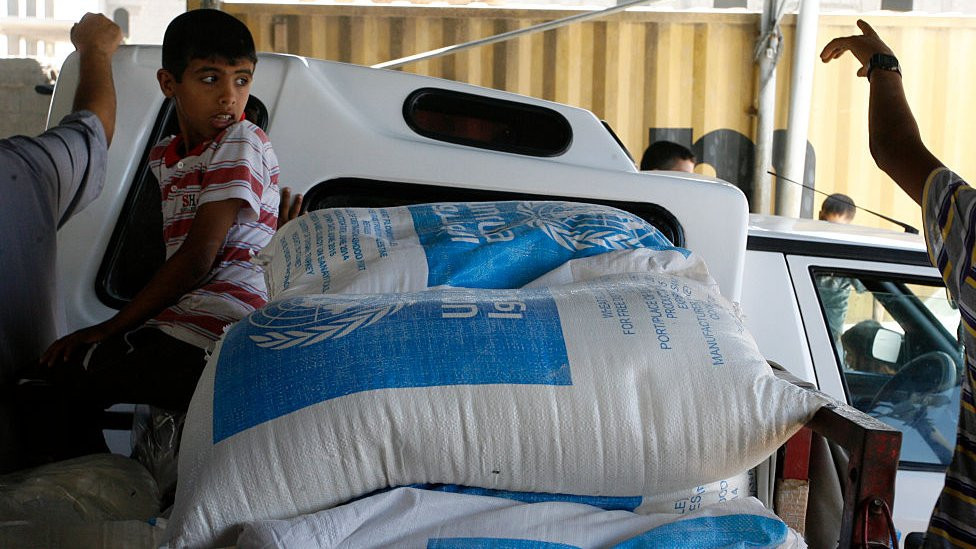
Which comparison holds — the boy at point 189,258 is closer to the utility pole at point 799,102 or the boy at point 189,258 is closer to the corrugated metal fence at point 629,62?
the corrugated metal fence at point 629,62

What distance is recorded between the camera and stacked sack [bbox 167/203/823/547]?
3.93ft

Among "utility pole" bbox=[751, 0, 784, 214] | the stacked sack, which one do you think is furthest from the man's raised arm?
"utility pole" bbox=[751, 0, 784, 214]

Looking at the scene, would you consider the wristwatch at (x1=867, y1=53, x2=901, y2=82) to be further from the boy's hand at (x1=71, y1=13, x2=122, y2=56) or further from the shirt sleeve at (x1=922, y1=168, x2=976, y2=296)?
the boy's hand at (x1=71, y1=13, x2=122, y2=56)

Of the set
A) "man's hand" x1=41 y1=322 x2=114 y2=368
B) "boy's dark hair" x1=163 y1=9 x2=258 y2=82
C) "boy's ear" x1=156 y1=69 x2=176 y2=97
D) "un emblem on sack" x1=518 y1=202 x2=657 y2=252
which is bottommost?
"man's hand" x1=41 y1=322 x2=114 y2=368

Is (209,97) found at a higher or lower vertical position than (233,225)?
higher

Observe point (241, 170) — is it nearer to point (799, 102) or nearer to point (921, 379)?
point (921, 379)

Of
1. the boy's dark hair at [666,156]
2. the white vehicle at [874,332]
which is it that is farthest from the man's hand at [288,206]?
the boy's dark hair at [666,156]

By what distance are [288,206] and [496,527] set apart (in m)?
1.28

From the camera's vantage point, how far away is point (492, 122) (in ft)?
8.63

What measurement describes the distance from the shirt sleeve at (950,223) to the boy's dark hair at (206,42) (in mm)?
1279

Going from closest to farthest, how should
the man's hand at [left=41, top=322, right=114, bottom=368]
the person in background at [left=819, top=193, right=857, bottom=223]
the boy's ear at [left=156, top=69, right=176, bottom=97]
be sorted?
the man's hand at [left=41, top=322, right=114, bottom=368]
the boy's ear at [left=156, top=69, right=176, bottom=97]
the person in background at [left=819, top=193, right=857, bottom=223]

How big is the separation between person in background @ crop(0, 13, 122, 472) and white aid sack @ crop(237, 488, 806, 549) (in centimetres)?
93

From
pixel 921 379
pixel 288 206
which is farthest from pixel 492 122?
pixel 921 379

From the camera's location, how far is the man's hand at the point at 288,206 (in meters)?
2.28
